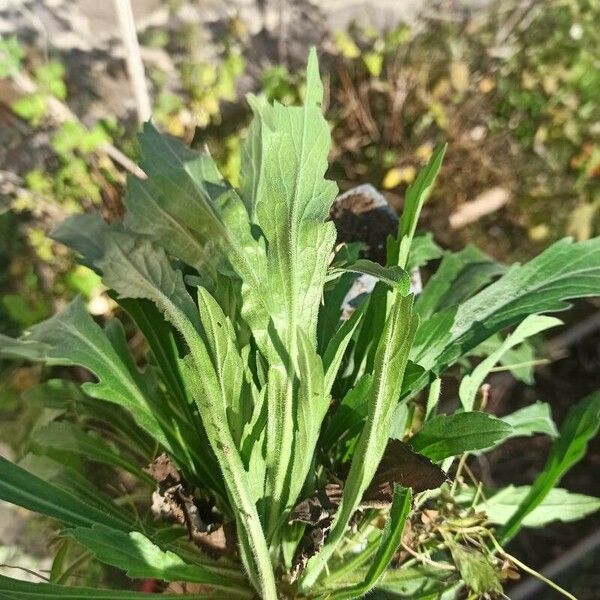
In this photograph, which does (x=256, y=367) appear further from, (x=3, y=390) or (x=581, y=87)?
(x=581, y=87)

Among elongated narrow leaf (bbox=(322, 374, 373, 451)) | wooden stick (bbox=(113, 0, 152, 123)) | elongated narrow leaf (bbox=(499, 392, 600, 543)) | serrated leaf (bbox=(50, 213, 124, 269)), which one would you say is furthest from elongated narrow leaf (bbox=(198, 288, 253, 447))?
wooden stick (bbox=(113, 0, 152, 123))

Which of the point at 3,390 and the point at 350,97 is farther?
the point at 350,97

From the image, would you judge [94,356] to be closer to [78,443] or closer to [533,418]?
[78,443]

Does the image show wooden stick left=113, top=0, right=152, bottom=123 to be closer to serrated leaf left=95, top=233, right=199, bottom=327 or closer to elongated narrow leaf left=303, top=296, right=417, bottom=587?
serrated leaf left=95, top=233, right=199, bottom=327

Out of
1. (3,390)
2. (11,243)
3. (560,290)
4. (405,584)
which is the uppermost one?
(11,243)

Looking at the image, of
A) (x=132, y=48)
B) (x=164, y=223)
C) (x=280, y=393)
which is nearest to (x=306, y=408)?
(x=280, y=393)

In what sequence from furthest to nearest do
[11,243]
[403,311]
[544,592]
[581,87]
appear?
[581,87] → [11,243] → [544,592] → [403,311]

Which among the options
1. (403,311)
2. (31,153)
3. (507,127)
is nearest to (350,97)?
(507,127)

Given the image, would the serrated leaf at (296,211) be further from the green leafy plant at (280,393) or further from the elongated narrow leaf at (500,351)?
the elongated narrow leaf at (500,351)
